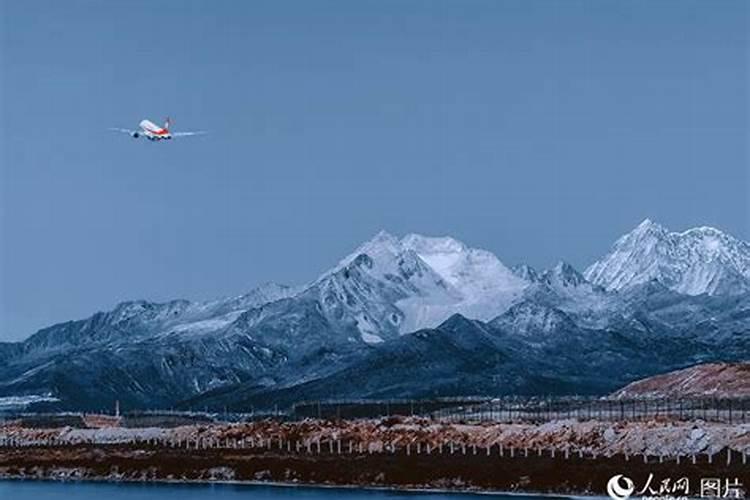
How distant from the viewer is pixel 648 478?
171500 millimetres

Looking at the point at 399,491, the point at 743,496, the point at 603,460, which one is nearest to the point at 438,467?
the point at 399,491

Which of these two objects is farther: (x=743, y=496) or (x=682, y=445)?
(x=682, y=445)

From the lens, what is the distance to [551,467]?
612ft

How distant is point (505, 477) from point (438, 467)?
13.7m

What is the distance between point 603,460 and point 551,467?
20.4 feet

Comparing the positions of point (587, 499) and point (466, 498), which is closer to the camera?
point (587, 499)

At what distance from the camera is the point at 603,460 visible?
18925cm

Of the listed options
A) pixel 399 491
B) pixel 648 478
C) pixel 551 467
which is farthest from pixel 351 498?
pixel 648 478

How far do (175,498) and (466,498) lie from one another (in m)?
34.9

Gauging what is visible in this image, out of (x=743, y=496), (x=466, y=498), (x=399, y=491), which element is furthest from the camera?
(x=399, y=491)

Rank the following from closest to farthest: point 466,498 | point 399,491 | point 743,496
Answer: point 743,496 → point 466,498 → point 399,491

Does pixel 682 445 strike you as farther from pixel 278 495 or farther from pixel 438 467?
pixel 278 495

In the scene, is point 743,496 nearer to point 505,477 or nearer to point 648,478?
point 648,478

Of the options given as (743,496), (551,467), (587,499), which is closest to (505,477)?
(551,467)
